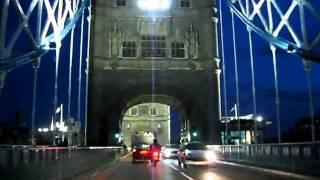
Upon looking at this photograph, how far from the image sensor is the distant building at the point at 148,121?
10831 cm

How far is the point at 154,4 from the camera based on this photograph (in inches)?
2662

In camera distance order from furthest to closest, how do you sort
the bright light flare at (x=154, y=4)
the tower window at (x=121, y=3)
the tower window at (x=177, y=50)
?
1. the bright light flare at (x=154, y=4)
2. the tower window at (x=121, y=3)
3. the tower window at (x=177, y=50)

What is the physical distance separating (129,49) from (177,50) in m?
6.40

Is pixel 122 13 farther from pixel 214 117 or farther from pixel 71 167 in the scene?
pixel 71 167

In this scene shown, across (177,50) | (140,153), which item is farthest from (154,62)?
(140,153)

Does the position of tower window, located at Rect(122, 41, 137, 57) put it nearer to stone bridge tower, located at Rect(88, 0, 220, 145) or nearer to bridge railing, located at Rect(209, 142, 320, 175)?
stone bridge tower, located at Rect(88, 0, 220, 145)

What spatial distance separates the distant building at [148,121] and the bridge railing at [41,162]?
7763cm

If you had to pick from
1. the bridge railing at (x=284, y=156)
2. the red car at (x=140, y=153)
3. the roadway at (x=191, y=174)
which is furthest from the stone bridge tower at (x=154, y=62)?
the roadway at (x=191, y=174)

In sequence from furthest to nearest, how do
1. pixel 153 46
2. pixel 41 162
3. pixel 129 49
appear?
pixel 153 46, pixel 129 49, pixel 41 162

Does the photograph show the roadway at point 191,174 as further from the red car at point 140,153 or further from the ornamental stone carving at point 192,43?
the ornamental stone carving at point 192,43

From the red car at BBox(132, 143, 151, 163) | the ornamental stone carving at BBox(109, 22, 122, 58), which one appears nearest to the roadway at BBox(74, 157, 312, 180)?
the red car at BBox(132, 143, 151, 163)

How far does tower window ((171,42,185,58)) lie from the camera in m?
66.9

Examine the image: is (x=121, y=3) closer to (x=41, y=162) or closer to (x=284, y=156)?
(x=284, y=156)

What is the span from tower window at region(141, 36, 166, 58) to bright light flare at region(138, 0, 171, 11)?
3938 millimetres
